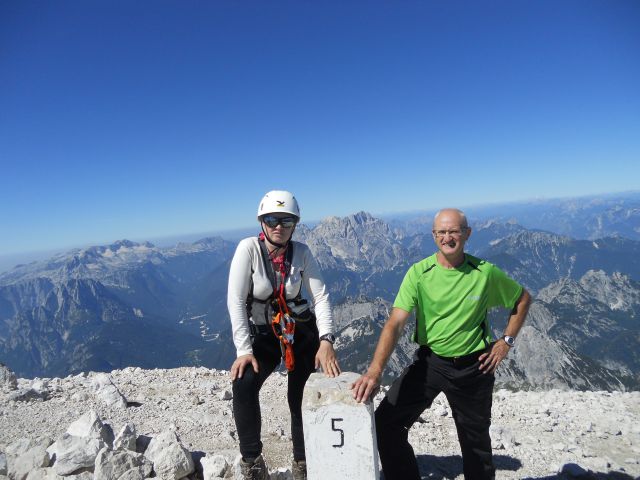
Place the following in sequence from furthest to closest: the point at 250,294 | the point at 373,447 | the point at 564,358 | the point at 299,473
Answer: the point at 564,358 < the point at 299,473 < the point at 250,294 < the point at 373,447

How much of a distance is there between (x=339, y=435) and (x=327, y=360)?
3.45ft

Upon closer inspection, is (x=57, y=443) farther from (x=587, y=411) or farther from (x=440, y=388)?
(x=587, y=411)

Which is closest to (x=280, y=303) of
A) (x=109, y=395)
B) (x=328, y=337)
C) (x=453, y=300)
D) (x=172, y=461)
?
(x=328, y=337)

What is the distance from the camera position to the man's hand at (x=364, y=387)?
455cm

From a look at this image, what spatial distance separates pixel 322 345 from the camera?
5.61 metres

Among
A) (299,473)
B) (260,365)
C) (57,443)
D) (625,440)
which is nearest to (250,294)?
(260,365)

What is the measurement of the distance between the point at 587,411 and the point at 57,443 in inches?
520

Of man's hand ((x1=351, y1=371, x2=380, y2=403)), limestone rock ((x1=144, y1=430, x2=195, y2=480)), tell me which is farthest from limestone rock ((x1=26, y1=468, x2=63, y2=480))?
man's hand ((x1=351, y1=371, x2=380, y2=403))

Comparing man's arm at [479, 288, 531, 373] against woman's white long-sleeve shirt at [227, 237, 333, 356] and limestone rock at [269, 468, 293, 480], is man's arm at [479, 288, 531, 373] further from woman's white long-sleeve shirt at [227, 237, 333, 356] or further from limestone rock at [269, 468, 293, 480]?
limestone rock at [269, 468, 293, 480]

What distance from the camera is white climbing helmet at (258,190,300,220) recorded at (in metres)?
5.41

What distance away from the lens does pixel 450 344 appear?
17.9 feet

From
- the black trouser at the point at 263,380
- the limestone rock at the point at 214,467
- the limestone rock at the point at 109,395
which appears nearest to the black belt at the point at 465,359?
the black trouser at the point at 263,380

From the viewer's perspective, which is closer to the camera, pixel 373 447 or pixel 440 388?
pixel 373 447

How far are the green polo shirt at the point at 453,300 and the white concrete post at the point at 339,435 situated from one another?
156 cm
